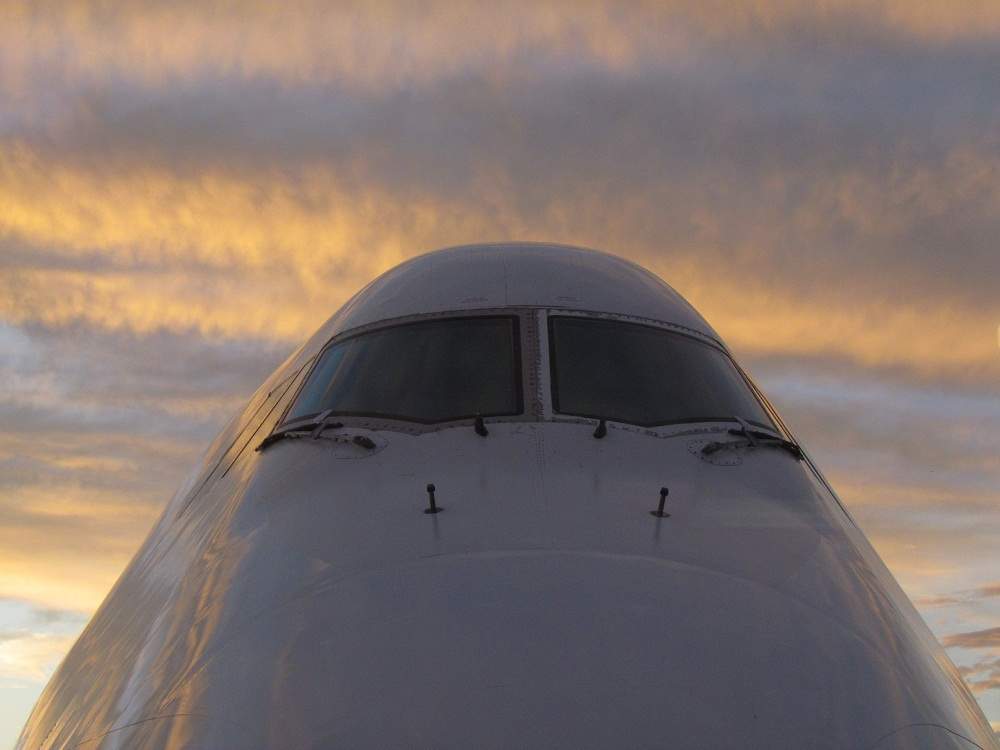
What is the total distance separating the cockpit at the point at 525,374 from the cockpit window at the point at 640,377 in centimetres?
1

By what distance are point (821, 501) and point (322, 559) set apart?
3421 millimetres

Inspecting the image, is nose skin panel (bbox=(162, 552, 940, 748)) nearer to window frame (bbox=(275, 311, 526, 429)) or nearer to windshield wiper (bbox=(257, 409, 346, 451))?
window frame (bbox=(275, 311, 526, 429))

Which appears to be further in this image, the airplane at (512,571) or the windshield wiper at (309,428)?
the windshield wiper at (309,428)

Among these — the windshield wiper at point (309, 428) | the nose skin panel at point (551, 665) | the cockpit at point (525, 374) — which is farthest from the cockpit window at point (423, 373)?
the nose skin panel at point (551, 665)

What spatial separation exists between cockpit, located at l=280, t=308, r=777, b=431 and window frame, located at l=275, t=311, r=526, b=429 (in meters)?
0.01

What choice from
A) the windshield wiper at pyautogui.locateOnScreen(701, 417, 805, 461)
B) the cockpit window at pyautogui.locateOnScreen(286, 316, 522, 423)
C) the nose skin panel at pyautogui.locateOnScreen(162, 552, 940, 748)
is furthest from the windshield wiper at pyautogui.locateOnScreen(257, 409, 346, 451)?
the windshield wiper at pyautogui.locateOnScreen(701, 417, 805, 461)

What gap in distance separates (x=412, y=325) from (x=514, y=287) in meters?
0.88

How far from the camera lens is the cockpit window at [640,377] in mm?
8531

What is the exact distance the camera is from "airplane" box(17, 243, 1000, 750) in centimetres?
523

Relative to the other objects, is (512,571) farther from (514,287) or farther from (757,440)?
(514,287)

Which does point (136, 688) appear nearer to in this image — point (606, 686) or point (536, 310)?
point (606, 686)

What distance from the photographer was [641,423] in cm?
839

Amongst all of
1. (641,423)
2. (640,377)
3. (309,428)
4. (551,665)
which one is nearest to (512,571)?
(551,665)

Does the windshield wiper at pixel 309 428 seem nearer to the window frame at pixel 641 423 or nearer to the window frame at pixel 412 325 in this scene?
the window frame at pixel 412 325
